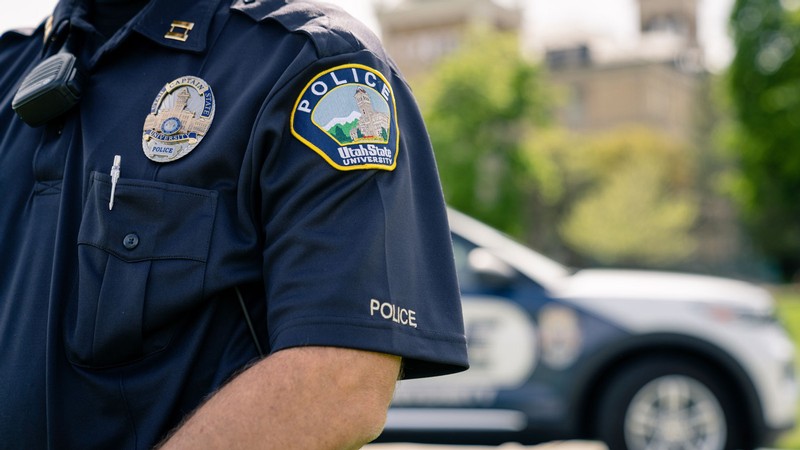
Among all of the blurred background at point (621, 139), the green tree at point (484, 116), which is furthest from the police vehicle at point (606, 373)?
the green tree at point (484, 116)

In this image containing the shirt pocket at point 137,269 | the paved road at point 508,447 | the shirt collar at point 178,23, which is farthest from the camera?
the paved road at point 508,447

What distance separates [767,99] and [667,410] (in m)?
32.0

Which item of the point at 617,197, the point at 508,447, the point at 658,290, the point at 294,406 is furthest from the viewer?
the point at 617,197

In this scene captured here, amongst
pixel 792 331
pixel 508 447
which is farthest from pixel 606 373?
pixel 792 331

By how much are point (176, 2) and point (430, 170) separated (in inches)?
17.7

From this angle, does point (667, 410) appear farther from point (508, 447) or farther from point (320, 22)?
point (320, 22)

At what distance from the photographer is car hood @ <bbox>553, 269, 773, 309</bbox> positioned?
5.88 metres

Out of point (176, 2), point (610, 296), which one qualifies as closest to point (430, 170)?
point (176, 2)

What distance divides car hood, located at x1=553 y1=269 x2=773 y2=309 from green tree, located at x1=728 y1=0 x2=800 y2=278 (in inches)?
1207

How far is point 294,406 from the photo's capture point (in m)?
1.11

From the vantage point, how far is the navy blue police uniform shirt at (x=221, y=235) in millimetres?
1151

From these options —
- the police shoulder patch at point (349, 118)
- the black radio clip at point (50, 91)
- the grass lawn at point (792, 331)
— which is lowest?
the grass lawn at point (792, 331)

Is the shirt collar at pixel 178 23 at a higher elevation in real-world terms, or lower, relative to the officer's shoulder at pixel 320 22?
lower

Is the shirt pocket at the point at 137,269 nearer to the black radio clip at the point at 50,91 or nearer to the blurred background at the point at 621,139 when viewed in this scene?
the black radio clip at the point at 50,91
